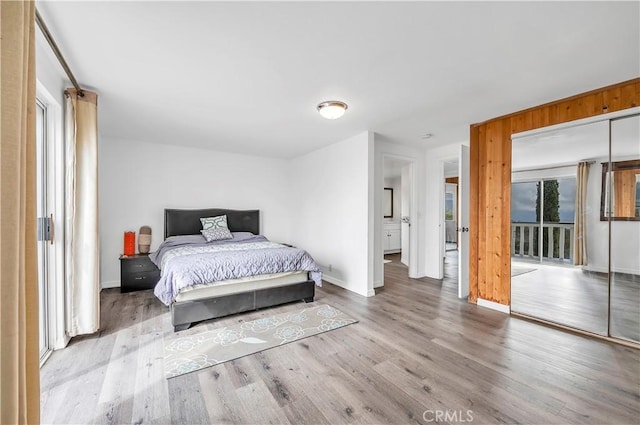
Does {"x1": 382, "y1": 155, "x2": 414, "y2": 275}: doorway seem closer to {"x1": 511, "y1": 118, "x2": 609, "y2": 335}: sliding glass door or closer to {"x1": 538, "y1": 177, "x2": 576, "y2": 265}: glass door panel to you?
{"x1": 511, "y1": 118, "x2": 609, "y2": 335}: sliding glass door

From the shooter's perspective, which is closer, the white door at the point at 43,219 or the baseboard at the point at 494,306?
the white door at the point at 43,219

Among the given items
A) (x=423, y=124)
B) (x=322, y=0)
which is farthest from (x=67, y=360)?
(x=423, y=124)

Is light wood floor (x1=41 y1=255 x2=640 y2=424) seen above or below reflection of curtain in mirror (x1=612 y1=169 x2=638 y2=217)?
below

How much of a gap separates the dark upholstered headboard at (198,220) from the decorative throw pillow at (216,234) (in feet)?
1.17

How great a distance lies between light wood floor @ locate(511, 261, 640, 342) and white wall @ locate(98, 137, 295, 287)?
418 centimetres

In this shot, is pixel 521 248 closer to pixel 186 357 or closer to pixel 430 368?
pixel 430 368

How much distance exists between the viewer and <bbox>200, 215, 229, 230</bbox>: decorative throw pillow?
4664mm

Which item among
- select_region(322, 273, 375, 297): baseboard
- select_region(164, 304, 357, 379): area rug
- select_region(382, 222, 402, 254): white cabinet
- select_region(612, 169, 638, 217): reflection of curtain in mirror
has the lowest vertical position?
select_region(164, 304, 357, 379): area rug

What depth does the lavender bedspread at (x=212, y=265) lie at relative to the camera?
2750 millimetres

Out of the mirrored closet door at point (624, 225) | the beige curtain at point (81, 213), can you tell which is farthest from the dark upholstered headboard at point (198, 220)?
the mirrored closet door at point (624, 225)

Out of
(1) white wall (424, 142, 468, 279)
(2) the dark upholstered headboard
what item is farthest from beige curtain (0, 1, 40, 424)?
(1) white wall (424, 142, 468, 279)

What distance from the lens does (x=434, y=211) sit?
4844mm

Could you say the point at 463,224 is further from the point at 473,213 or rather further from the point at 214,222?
the point at 214,222

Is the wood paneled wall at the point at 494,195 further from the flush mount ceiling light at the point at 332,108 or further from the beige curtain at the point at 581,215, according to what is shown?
the flush mount ceiling light at the point at 332,108
